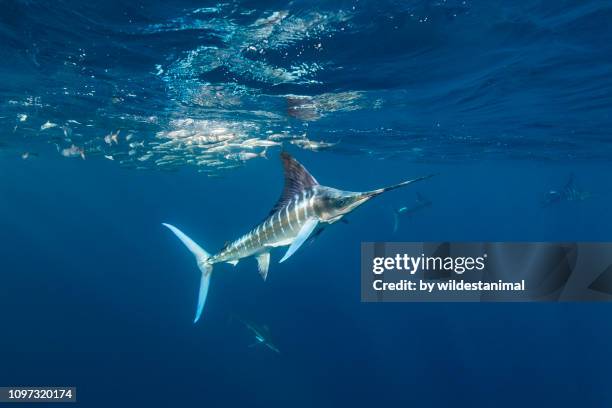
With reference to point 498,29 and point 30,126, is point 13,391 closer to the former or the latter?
point 30,126

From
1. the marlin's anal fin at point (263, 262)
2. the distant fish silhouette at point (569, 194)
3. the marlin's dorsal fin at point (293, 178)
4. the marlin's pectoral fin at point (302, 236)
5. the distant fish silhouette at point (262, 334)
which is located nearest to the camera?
the marlin's pectoral fin at point (302, 236)

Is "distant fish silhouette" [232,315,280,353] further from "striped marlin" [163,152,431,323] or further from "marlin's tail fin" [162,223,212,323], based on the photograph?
"striped marlin" [163,152,431,323]

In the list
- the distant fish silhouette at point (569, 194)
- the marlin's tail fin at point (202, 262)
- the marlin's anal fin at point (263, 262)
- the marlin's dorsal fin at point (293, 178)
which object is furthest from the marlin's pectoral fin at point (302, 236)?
the distant fish silhouette at point (569, 194)

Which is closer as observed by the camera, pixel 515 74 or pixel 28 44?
pixel 28 44

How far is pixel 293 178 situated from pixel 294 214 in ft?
1.84

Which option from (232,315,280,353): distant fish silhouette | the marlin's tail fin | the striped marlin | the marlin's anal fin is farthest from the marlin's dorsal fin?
(232,315,280,353): distant fish silhouette

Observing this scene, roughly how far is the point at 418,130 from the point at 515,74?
872cm

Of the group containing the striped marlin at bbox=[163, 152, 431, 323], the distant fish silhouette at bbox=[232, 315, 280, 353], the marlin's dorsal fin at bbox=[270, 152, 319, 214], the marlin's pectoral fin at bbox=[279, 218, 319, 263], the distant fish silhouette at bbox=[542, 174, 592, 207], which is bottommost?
the distant fish silhouette at bbox=[232, 315, 280, 353]

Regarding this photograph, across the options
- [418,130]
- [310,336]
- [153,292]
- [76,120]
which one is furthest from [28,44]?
[153,292]

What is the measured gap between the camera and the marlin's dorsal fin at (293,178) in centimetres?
534

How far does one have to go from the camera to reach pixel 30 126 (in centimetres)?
1941

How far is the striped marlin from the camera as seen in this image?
443cm

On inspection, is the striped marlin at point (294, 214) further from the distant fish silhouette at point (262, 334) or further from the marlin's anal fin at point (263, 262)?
the distant fish silhouette at point (262, 334)

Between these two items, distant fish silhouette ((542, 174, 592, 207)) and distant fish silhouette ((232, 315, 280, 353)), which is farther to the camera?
distant fish silhouette ((542, 174, 592, 207))
